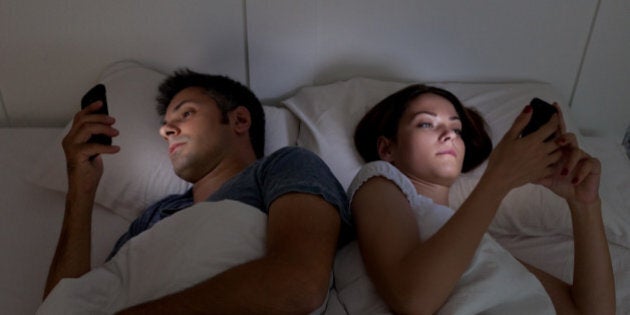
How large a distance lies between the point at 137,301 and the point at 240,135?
530mm

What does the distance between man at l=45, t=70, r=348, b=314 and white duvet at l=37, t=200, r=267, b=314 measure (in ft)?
0.10

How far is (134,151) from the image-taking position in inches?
52.5

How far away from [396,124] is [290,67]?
47 centimetres

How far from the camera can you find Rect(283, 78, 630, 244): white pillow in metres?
1.21

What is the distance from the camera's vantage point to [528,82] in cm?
156

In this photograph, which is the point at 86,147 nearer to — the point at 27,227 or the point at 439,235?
the point at 27,227

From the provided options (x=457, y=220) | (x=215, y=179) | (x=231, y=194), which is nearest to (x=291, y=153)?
(x=231, y=194)

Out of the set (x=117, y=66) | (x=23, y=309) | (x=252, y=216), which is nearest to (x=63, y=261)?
(x=23, y=309)

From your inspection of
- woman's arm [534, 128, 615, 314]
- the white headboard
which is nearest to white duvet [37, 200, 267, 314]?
woman's arm [534, 128, 615, 314]

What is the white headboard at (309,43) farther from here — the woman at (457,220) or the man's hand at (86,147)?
the man's hand at (86,147)

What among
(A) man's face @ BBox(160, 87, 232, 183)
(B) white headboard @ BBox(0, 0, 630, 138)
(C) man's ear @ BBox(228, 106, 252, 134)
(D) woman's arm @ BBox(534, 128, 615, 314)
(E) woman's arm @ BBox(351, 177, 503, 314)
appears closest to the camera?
(E) woman's arm @ BBox(351, 177, 503, 314)

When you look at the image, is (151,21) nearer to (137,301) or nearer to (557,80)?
(137,301)

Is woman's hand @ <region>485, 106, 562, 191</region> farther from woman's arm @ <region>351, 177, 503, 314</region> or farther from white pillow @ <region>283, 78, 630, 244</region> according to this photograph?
white pillow @ <region>283, 78, 630, 244</region>

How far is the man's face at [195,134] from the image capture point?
3.83 ft
